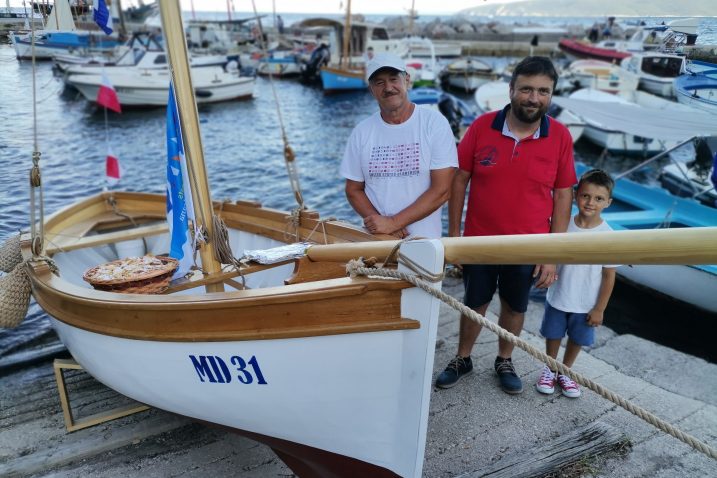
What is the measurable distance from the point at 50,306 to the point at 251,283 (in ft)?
4.71

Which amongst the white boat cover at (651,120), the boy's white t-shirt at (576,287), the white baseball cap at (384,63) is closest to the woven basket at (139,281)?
the white baseball cap at (384,63)

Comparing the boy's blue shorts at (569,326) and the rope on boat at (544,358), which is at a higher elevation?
the rope on boat at (544,358)

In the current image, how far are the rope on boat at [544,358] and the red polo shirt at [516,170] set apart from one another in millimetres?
1183

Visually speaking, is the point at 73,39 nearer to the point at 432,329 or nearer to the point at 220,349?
the point at 220,349

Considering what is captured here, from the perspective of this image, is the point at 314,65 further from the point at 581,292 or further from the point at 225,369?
the point at 225,369

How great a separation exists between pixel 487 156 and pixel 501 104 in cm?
1436

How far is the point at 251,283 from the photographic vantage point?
4.12 metres

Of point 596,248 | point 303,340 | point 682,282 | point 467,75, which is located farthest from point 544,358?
point 467,75

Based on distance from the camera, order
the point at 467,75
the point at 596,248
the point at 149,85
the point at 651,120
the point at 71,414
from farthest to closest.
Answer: the point at 467,75 → the point at 149,85 → the point at 651,120 → the point at 71,414 → the point at 596,248

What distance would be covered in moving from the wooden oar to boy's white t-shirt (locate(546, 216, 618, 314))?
151 cm

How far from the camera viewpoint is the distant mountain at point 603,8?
3.65 m

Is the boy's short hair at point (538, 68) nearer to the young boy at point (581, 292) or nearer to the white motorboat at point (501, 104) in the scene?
the young boy at point (581, 292)

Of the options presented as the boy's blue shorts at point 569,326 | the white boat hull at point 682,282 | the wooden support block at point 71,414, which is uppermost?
the boy's blue shorts at point 569,326

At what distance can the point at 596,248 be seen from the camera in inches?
62.7
